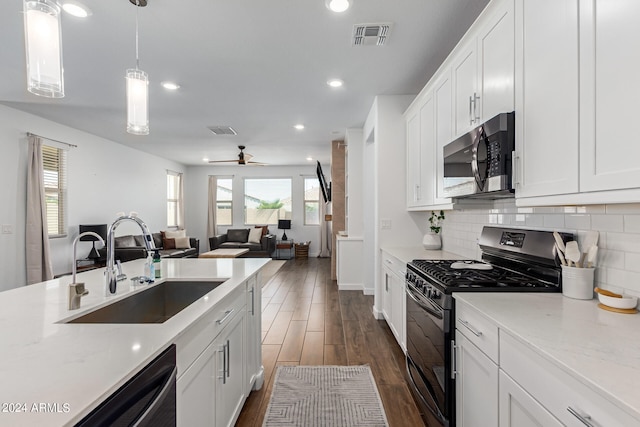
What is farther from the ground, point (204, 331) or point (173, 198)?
point (173, 198)

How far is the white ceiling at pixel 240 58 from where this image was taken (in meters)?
2.23

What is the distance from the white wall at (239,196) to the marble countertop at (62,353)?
316 inches

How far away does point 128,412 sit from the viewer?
781mm

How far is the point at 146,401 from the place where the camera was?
858 mm

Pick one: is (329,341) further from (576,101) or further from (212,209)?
(212,209)

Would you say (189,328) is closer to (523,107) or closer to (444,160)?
(523,107)

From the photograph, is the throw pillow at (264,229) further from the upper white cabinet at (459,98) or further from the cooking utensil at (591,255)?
the cooking utensil at (591,255)

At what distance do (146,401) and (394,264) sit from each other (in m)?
2.51

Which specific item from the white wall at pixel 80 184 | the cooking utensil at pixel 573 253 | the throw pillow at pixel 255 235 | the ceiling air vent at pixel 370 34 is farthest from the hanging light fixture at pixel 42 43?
the throw pillow at pixel 255 235

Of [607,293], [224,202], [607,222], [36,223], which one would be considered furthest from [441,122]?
[224,202]

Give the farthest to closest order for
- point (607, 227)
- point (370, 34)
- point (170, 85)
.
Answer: point (170, 85)
point (370, 34)
point (607, 227)

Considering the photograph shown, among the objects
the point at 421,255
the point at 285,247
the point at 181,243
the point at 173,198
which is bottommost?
the point at 285,247

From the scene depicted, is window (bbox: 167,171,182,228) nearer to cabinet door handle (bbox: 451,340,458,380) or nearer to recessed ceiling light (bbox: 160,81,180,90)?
recessed ceiling light (bbox: 160,81,180,90)

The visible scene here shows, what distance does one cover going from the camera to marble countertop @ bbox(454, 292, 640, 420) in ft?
2.45
